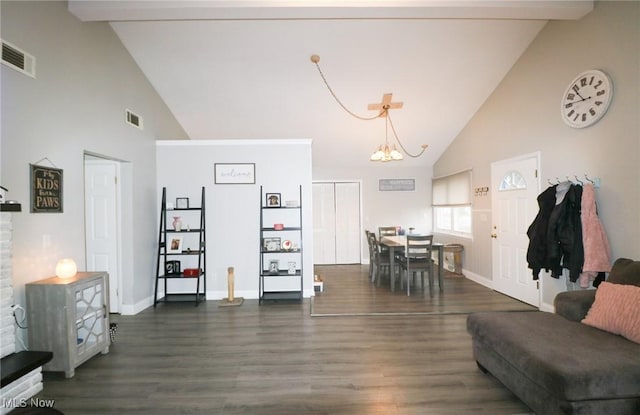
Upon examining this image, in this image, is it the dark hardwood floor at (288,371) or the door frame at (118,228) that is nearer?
the dark hardwood floor at (288,371)

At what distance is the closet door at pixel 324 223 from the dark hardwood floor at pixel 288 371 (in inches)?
147

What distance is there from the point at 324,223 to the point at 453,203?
2.88 m

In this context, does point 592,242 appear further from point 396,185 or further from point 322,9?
point 396,185

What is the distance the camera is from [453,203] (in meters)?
6.39

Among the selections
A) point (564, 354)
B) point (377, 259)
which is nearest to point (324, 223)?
point (377, 259)

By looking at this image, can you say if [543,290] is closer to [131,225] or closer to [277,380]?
[277,380]

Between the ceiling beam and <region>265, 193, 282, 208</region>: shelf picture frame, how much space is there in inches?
92.3

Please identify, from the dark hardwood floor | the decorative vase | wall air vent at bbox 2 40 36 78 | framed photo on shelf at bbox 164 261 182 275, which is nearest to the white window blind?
the dark hardwood floor

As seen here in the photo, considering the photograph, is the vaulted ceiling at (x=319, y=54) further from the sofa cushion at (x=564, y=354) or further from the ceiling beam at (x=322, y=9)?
the sofa cushion at (x=564, y=354)

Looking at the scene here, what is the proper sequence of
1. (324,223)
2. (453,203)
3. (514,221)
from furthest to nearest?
(324,223) → (453,203) → (514,221)

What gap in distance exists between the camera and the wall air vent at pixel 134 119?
4121 mm

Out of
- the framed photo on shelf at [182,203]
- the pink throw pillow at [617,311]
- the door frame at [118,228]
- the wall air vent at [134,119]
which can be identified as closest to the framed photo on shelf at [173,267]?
the door frame at [118,228]

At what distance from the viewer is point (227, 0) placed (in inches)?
116

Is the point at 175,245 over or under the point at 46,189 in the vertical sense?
under
